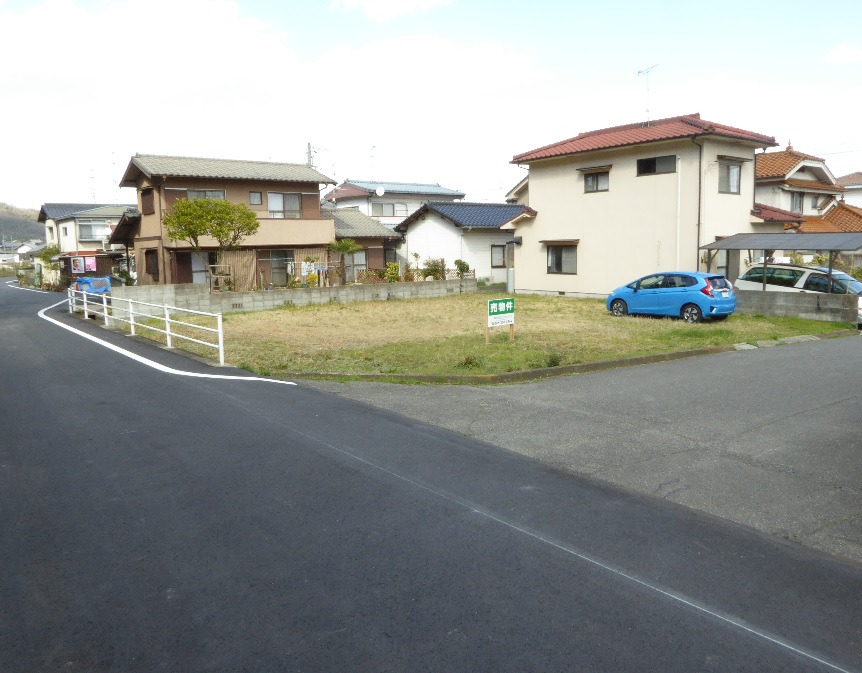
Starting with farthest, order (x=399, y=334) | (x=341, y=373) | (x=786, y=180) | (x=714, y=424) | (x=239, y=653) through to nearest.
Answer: (x=786, y=180) < (x=399, y=334) < (x=341, y=373) < (x=714, y=424) < (x=239, y=653)

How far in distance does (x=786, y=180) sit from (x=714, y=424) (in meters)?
27.4

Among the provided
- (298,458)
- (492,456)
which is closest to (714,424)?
(492,456)

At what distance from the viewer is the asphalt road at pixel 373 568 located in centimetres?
347

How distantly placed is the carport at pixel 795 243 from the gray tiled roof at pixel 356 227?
19153mm

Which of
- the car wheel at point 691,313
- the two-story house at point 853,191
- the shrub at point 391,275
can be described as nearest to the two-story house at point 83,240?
the shrub at point 391,275

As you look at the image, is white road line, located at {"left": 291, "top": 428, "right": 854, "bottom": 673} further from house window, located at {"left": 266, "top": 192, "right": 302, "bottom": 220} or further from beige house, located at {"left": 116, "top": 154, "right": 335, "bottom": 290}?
house window, located at {"left": 266, "top": 192, "right": 302, "bottom": 220}

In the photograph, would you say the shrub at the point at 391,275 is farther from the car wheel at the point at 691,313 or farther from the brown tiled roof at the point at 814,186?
the brown tiled roof at the point at 814,186

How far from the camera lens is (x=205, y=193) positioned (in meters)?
30.8

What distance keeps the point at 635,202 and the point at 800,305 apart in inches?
323

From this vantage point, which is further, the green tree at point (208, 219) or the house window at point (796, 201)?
the house window at point (796, 201)

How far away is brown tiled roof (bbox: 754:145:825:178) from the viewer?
100 feet

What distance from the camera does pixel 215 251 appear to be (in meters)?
31.0

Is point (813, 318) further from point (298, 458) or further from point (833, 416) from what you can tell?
point (298, 458)

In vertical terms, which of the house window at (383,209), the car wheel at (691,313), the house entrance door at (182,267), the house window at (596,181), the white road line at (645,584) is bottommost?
the white road line at (645,584)
